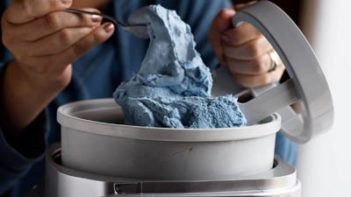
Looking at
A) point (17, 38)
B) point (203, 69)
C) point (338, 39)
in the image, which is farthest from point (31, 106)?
point (338, 39)

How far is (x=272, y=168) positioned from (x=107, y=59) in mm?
298

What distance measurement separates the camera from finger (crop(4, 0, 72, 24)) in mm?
383

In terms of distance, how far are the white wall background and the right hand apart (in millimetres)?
422

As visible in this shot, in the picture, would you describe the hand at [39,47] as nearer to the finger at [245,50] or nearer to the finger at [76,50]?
the finger at [76,50]

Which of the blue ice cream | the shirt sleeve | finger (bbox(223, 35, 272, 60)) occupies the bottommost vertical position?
the shirt sleeve

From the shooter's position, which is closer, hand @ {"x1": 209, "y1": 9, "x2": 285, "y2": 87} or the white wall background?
hand @ {"x1": 209, "y1": 9, "x2": 285, "y2": 87}

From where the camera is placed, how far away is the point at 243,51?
480mm

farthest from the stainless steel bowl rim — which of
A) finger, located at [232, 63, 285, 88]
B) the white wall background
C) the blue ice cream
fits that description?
the white wall background

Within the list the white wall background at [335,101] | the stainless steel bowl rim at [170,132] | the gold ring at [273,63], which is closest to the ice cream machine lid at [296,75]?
the stainless steel bowl rim at [170,132]

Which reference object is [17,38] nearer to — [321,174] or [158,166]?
[158,166]

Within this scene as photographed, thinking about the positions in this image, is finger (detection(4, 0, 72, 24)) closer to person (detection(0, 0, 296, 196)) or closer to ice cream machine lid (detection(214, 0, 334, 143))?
person (detection(0, 0, 296, 196))

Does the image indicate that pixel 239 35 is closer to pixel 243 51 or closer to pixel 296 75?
pixel 243 51

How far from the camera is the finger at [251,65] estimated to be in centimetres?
47

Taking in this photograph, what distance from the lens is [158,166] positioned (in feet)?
1.02
